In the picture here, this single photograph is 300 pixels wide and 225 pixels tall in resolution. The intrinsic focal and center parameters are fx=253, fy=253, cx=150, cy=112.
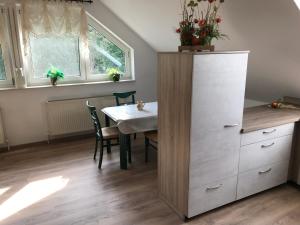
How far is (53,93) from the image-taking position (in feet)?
13.3

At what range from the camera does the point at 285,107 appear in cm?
290

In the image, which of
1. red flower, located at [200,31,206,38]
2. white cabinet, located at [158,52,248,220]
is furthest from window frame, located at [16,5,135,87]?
red flower, located at [200,31,206,38]

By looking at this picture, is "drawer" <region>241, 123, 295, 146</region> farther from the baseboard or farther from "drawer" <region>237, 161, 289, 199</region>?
the baseboard

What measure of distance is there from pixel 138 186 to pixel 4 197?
141 cm

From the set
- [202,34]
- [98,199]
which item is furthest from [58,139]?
[202,34]

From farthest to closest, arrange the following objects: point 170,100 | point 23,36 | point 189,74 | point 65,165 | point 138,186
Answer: point 23,36, point 65,165, point 138,186, point 170,100, point 189,74

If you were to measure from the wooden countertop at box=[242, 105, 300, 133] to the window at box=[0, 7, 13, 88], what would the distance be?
3.36 m

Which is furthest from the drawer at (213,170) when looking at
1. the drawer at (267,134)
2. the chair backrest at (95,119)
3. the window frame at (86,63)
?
the window frame at (86,63)

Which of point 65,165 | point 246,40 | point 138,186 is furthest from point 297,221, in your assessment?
point 65,165

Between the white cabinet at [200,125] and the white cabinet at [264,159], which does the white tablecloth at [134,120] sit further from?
the white cabinet at [264,159]

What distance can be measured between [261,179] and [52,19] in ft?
11.5

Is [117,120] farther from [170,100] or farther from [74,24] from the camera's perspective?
[74,24]

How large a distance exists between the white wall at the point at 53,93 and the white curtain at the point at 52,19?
0.27 metres

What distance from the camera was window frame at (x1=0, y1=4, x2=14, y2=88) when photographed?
3551mm
